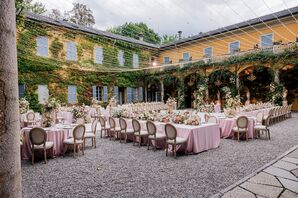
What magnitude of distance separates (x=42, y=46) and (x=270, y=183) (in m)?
16.0

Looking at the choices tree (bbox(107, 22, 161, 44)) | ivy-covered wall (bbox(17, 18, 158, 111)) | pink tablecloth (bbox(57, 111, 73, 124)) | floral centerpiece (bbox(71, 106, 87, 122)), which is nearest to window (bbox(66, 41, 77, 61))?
ivy-covered wall (bbox(17, 18, 158, 111))

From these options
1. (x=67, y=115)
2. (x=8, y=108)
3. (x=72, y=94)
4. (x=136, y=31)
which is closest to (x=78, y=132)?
(x=8, y=108)

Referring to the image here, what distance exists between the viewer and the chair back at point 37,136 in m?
5.26

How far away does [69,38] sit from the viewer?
17219mm

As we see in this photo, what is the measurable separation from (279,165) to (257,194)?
1657mm

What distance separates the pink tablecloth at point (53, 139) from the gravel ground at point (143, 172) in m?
0.33

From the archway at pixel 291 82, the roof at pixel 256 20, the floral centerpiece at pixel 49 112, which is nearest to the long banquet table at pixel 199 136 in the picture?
the floral centerpiece at pixel 49 112

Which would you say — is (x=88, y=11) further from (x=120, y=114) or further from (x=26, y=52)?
(x=120, y=114)

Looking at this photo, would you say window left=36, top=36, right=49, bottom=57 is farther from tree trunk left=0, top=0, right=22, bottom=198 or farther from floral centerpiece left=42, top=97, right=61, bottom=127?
tree trunk left=0, top=0, right=22, bottom=198

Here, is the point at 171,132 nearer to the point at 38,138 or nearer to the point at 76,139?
the point at 76,139

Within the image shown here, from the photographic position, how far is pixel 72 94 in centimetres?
1723

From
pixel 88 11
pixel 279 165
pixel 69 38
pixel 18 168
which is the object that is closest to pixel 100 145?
pixel 279 165

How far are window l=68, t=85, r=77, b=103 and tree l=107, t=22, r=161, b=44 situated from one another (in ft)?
59.3

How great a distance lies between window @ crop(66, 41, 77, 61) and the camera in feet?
56.2
